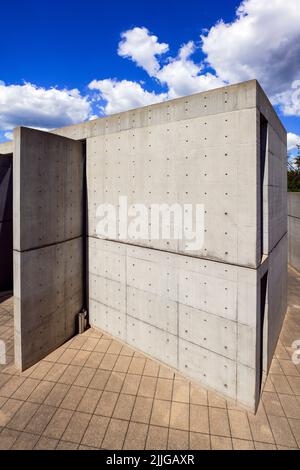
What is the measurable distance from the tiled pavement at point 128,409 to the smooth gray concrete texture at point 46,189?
3.33 m

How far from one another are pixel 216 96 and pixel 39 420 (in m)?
7.45

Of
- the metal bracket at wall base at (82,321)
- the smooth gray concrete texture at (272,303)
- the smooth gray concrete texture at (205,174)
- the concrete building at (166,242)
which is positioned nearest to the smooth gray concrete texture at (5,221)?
the concrete building at (166,242)

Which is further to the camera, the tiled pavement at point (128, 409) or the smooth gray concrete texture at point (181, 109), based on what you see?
the smooth gray concrete texture at point (181, 109)

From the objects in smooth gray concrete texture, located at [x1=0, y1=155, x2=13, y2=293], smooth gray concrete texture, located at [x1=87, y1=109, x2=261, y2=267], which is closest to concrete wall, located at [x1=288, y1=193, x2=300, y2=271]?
smooth gray concrete texture, located at [x1=87, y1=109, x2=261, y2=267]

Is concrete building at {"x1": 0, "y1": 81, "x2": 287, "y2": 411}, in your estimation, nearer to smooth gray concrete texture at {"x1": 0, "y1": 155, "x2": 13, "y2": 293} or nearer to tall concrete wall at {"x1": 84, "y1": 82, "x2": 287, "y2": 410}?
tall concrete wall at {"x1": 84, "y1": 82, "x2": 287, "y2": 410}

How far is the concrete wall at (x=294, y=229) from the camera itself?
48.6ft

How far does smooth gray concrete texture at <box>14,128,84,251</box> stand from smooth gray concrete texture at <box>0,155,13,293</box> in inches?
203

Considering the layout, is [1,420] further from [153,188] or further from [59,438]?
[153,188]

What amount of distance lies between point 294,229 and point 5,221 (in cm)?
1553

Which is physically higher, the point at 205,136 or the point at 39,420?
the point at 205,136

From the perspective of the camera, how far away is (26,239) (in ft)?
21.0

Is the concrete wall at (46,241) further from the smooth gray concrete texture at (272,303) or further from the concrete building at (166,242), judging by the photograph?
the smooth gray concrete texture at (272,303)

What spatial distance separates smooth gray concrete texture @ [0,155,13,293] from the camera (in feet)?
36.5
